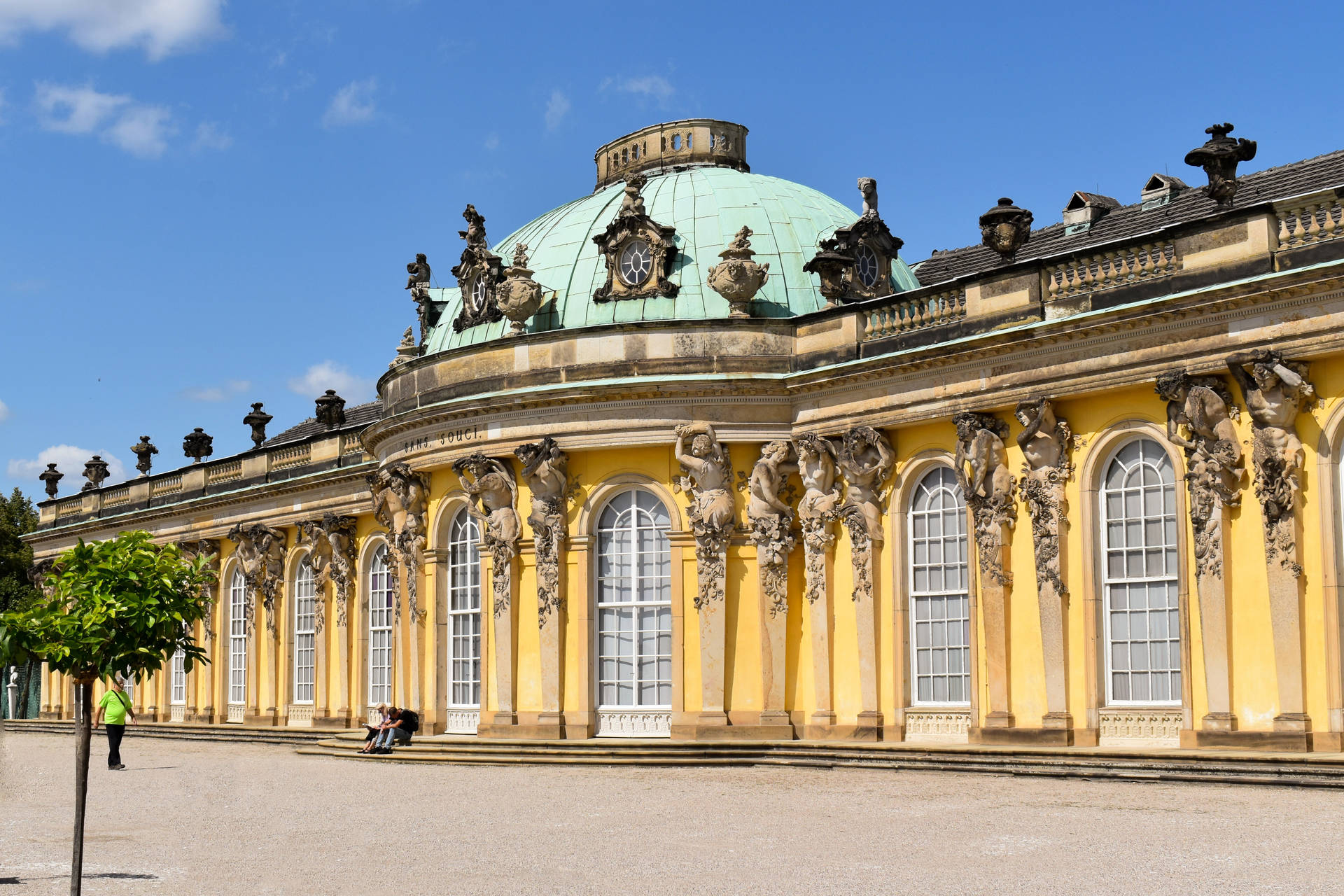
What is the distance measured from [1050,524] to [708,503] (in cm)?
627

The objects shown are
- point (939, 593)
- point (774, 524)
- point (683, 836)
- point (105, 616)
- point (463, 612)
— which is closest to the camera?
point (105, 616)

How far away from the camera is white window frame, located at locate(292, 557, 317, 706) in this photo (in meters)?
38.8

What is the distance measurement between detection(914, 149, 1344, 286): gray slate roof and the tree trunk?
579 inches

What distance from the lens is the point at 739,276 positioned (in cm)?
2764

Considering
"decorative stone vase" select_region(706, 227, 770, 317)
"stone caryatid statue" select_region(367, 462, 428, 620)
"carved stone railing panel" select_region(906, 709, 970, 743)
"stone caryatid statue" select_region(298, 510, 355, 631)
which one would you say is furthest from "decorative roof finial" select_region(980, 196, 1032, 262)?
"stone caryatid statue" select_region(298, 510, 355, 631)

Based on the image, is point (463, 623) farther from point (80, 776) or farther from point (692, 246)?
point (80, 776)

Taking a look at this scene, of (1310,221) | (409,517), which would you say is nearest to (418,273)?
(409,517)

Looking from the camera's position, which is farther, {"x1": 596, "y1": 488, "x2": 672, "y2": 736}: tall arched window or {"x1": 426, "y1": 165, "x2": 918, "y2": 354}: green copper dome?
{"x1": 426, "y1": 165, "x2": 918, "y2": 354}: green copper dome

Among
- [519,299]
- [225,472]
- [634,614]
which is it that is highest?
[519,299]

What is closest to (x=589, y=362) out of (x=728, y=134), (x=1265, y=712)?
(x=728, y=134)

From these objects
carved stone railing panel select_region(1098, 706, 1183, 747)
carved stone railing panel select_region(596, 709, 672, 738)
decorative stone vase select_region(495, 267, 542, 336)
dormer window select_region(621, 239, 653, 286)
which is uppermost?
dormer window select_region(621, 239, 653, 286)

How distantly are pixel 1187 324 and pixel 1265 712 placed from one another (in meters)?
5.01

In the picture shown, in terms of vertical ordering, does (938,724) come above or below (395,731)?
above

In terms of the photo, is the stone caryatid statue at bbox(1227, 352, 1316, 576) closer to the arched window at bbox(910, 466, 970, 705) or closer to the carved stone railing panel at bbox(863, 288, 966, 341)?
the arched window at bbox(910, 466, 970, 705)
